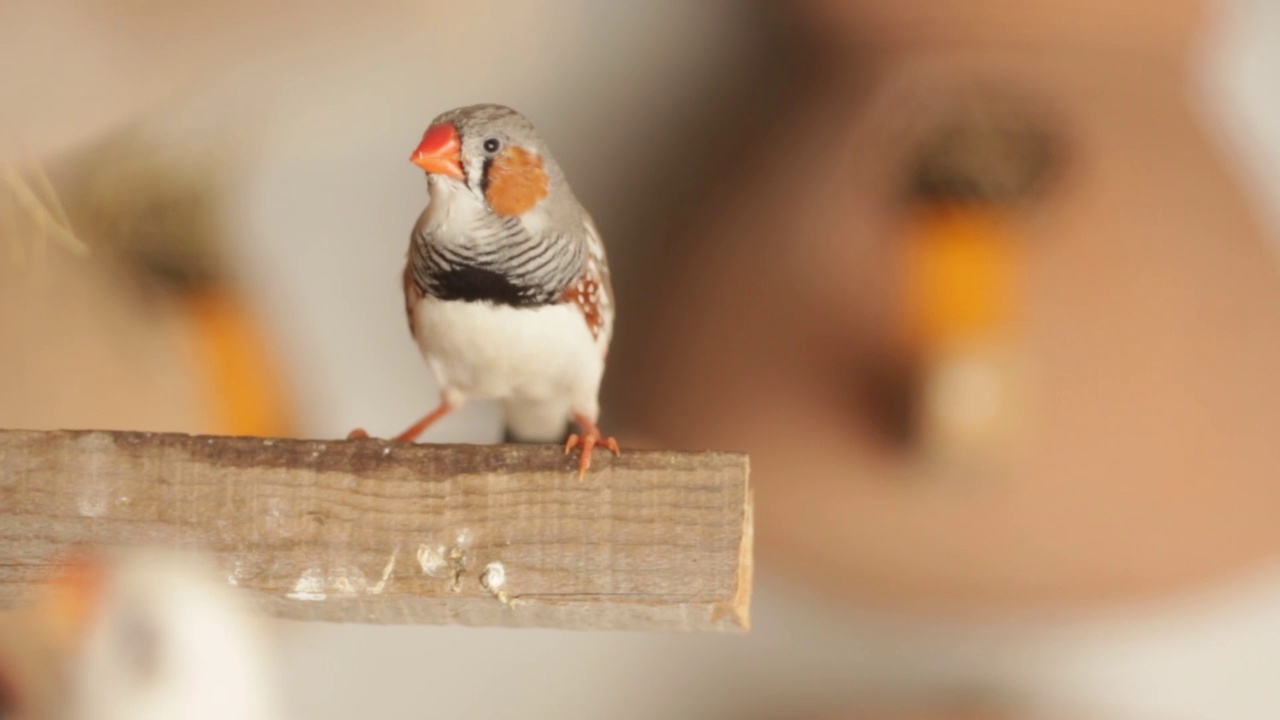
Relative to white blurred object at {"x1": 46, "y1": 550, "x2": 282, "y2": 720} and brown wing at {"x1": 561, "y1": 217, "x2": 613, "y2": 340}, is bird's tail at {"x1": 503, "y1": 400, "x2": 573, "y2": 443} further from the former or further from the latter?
white blurred object at {"x1": 46, "y1": 550, "x2": 282, "y2": 720}

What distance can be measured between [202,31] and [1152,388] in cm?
92

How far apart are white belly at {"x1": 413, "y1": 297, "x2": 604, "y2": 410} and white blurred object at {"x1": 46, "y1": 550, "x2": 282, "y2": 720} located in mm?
206

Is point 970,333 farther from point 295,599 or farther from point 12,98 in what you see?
point 12,98

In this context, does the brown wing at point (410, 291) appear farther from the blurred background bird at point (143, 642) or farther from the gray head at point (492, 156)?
the blurred background bird at point (143, 642)

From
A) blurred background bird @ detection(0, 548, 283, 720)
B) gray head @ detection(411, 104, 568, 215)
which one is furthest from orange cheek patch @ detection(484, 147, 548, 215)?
blurred background bird @ detection(0, 548, 283, 720)

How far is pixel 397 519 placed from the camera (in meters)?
0.71

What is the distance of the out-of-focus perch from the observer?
0.70 meters

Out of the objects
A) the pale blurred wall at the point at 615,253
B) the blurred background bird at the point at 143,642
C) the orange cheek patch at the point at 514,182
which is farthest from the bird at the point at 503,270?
the pale blurred wall at the point at 615,253

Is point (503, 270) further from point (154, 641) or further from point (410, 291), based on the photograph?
point (154, 641)

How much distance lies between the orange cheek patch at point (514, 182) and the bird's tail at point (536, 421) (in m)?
0.17

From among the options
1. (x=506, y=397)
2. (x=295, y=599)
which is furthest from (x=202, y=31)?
(x=295, y=599)

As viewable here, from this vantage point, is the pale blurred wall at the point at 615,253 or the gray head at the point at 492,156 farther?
the pale blurred wall at the point at 615,253

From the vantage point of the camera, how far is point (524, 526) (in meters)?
0.71

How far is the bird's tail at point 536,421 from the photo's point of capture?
0.90 meters
